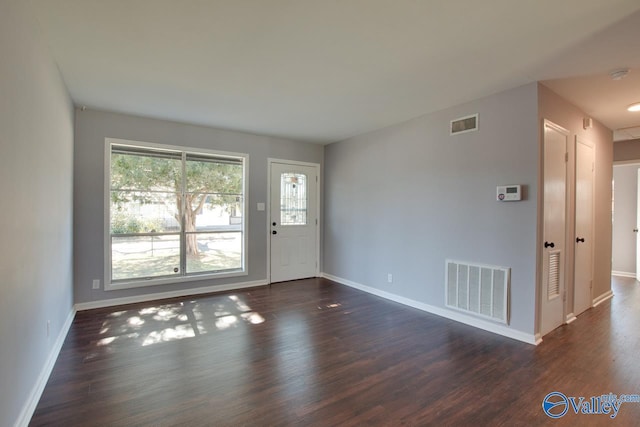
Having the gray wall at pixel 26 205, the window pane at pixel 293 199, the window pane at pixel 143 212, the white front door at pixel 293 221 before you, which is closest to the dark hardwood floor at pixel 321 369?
the gray wall at pixel 26 205

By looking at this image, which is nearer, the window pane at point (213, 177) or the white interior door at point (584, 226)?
the white interior door at point (584, 226)

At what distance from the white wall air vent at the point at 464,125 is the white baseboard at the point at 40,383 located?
452 cm

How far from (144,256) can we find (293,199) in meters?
2.61

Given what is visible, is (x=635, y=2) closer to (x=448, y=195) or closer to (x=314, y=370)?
(x=448, y=195)

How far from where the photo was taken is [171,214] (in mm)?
4531

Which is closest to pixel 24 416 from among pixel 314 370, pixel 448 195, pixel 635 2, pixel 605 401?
pixel 314 370

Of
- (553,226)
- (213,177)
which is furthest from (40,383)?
(553,226)

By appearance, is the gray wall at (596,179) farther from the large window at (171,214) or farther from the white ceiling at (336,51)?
the large window at (171,214)

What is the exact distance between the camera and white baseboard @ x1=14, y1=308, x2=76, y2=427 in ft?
5.89

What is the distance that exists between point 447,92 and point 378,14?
5.33 feet

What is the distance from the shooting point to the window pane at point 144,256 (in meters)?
4.18

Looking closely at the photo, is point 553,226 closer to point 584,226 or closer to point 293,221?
point 584,226

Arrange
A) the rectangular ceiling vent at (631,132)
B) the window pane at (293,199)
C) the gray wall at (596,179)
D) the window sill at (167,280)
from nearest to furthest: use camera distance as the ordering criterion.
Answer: the gray wall at (596,179)
the window sill at (167,280)
the rectangular ceiling vent at (631,132)
the window pane at (293,199)

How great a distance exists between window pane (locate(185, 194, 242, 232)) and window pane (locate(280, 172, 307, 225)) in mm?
823
